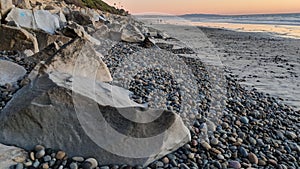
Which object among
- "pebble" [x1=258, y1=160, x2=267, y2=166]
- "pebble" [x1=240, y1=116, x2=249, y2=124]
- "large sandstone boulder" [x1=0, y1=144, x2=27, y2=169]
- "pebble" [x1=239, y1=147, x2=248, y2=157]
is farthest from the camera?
"pebble" [x1=240, y1=116, x2=249, y2=124]

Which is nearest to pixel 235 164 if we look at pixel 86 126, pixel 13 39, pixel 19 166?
pixel 86 126

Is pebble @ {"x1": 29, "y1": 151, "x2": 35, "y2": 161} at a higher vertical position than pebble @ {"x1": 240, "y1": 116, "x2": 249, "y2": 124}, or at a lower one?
higher

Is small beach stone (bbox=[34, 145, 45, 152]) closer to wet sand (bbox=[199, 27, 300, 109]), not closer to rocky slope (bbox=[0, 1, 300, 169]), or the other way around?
rocky slope (bbox=[0, 1, 300, 169])

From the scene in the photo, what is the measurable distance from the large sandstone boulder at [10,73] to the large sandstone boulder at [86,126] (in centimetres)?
108

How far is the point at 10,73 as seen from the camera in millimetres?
3840

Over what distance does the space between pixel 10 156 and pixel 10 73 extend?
5.98 ft

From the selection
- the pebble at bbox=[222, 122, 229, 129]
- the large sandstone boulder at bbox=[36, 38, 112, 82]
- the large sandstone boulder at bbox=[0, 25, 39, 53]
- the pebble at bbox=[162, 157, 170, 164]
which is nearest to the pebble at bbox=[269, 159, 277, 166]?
the pebble at bbox=[222, 122, 229, 129]

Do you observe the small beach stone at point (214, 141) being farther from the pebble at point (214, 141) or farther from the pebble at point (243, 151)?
the pebble at point (243, 151)

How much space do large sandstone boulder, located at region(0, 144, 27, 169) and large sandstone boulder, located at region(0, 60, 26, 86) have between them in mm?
1441

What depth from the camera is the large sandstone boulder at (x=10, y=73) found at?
12.1 ft

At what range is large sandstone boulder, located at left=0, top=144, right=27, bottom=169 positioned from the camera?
87.1 inches

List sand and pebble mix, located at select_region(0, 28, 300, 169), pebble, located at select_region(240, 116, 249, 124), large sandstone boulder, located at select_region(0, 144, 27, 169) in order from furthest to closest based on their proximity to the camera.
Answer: pebble, located at select_region(240, 116, 249, 124)
sand and pebble mix, located at select_region(0, 28, 300, 169)
large sandstone boulder, located at select_region(0, 144, 27, 169)

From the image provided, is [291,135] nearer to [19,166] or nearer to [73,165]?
[73,165]

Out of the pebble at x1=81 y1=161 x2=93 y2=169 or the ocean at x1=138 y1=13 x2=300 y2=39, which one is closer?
the pebble at x1=81 y1=161 x2=93 y2=169
